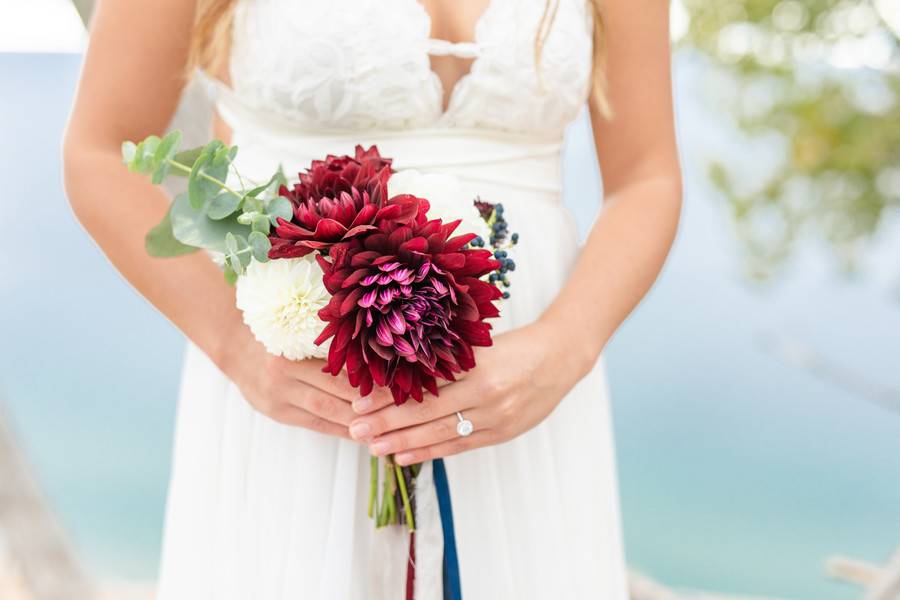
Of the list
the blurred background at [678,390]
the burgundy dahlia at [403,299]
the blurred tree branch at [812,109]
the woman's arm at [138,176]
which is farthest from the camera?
the blurred background at [678,390]

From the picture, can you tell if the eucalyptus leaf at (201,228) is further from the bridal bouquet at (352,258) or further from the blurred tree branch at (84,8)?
the blurred tree branch at (84,8)

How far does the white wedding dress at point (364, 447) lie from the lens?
1268 mm

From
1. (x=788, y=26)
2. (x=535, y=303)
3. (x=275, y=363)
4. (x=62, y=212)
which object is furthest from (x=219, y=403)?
(x=62, y=212)

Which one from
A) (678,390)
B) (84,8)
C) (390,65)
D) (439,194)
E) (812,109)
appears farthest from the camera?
(678,390)

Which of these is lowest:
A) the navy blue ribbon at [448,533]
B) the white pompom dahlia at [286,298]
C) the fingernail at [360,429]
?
the navy blue ribbon at [448,533]

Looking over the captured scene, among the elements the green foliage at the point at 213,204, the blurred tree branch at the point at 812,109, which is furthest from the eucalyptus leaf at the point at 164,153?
the blurred tree branch at the point at 812,109

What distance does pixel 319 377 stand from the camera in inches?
44.6

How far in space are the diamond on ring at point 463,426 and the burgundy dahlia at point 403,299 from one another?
154 mm

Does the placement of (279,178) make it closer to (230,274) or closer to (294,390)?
(230,274)

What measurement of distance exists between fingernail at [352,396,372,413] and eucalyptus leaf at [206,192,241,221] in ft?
0.90

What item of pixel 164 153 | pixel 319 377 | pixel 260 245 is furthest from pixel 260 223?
pixel 319 377

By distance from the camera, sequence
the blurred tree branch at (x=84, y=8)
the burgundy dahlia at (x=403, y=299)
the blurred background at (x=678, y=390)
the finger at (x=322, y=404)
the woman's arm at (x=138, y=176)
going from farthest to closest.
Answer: the blurred background at (x=678, y=390)
the blurred tree branch at (x=84, y=8)
the woman's arm at (x=138, y=176)
the finger at (x=322, y=404)
the burgundy dahlia at (x=403, y=299)

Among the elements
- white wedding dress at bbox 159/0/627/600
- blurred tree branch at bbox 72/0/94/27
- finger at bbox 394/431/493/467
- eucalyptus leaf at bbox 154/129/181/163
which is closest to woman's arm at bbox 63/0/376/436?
white wedding dress at bbox 159/0/627/600

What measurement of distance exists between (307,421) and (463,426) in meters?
0.22
